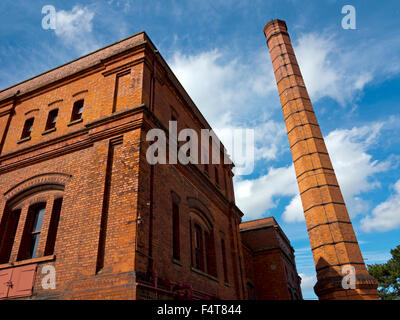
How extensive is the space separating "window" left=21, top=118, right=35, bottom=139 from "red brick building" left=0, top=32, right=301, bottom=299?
0.04m

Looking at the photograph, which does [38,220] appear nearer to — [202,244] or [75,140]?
[75,140]

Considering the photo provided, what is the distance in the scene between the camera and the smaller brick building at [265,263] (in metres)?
18.7

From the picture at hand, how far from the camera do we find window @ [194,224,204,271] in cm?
1066

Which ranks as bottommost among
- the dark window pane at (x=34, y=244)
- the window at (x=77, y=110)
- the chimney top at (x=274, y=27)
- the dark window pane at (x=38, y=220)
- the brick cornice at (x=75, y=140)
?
the dark window pane at (x=34, y=244)

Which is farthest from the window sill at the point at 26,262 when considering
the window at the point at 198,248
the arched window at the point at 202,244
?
the window at the point at 198,248

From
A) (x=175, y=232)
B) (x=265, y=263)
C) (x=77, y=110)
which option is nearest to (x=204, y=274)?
(x=175, y=232)

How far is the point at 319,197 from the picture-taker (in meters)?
14.2

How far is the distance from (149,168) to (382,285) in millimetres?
33633

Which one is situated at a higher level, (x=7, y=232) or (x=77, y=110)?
(x=77, y=110)

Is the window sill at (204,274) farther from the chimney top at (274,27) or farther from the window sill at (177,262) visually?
the chimney top at (274,27)

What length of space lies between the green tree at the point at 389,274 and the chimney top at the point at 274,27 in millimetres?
26339

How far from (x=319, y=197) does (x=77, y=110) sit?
1131cm
